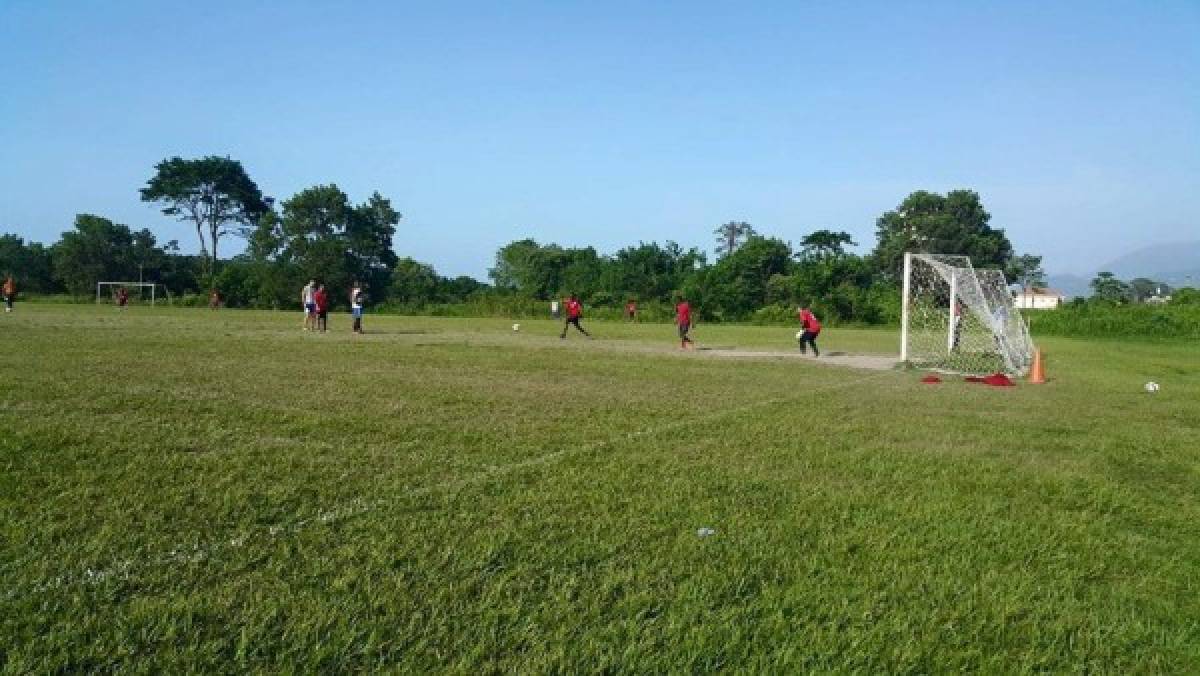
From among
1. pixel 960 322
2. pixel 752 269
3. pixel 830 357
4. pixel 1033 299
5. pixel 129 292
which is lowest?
pixel 830 357

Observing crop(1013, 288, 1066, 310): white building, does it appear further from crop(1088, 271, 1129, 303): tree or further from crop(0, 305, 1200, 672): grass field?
crop(0, 305, 1200, 672): grass field

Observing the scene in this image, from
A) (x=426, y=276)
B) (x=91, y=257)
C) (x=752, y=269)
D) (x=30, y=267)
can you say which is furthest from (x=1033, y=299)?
(x=30, y=267)

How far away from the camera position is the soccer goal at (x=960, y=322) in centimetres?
1941

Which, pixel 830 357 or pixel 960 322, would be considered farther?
pixel 960 322

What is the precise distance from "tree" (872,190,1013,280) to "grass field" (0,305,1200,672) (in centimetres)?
8196

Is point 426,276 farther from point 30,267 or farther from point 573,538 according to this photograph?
point 573,538

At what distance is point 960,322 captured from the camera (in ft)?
74.8

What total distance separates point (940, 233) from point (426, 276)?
60378mm

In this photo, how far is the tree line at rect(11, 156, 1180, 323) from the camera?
59.9m

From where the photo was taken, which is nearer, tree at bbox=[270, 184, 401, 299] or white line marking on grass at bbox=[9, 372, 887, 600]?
white line marking on grass at bbox=[9, 372, 887, 600]

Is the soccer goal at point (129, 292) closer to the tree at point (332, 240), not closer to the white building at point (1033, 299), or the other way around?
the tree at point (332, 240)

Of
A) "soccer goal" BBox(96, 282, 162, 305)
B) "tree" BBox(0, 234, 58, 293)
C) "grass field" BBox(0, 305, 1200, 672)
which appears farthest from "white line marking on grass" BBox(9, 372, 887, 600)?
"tree" BBox(0, 234, 58, 293)

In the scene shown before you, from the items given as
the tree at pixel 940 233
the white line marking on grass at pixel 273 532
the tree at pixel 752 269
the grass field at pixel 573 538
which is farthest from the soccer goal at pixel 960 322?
the tree at pixel 940 233

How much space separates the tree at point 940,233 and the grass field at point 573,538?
8196cm
